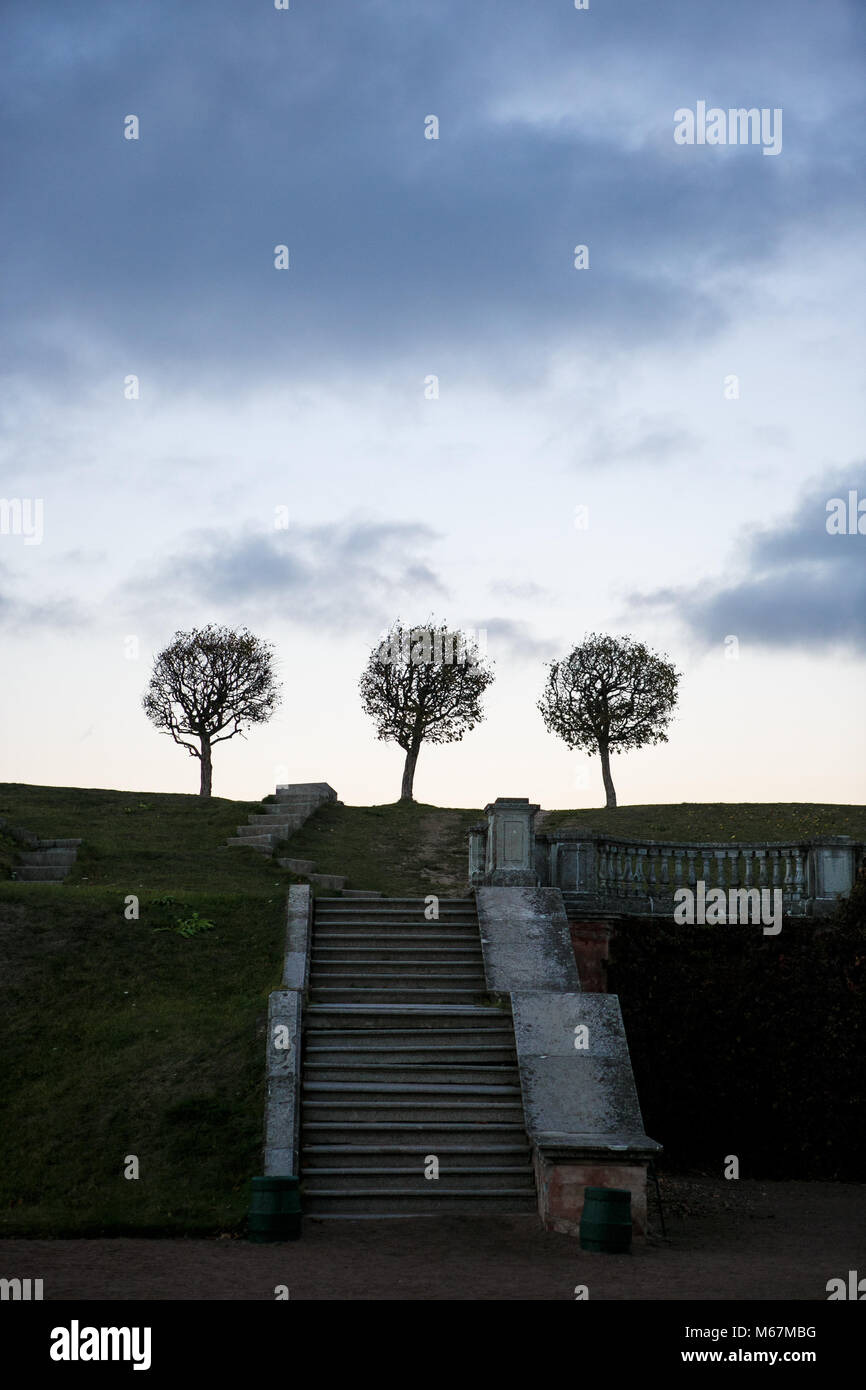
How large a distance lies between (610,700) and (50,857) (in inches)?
1011

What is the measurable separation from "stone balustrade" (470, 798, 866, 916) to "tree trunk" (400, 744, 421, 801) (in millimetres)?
25730

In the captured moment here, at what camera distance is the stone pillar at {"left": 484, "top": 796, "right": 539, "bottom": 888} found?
19.6 meters

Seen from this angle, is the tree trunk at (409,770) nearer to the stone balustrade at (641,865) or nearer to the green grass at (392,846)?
the green grass at (392,846)

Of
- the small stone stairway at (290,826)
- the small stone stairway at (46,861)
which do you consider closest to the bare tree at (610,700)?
the small stone stairway at (290,826)

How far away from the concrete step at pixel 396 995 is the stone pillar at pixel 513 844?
2889 mm

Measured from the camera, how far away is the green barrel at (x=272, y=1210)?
38.8 ft

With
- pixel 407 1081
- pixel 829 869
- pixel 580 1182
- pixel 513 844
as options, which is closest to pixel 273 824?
pixel 513 844

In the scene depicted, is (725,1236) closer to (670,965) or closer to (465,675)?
(670,965)

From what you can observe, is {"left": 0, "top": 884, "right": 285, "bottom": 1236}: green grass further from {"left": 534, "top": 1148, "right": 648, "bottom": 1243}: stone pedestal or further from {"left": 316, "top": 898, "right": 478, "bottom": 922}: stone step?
{"left": 534, "top": 1148, "right": 648, "bottom": 1243}: stone pedestal

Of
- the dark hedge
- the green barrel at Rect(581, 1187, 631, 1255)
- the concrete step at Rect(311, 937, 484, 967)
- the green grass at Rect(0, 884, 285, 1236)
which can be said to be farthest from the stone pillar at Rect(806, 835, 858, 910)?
the green barrel at Rect(581, 1187, 631, 1255)

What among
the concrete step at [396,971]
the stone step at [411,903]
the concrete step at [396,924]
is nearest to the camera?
the concrete step at [396,971]

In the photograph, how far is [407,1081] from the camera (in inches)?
590

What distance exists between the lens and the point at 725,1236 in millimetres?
12992
